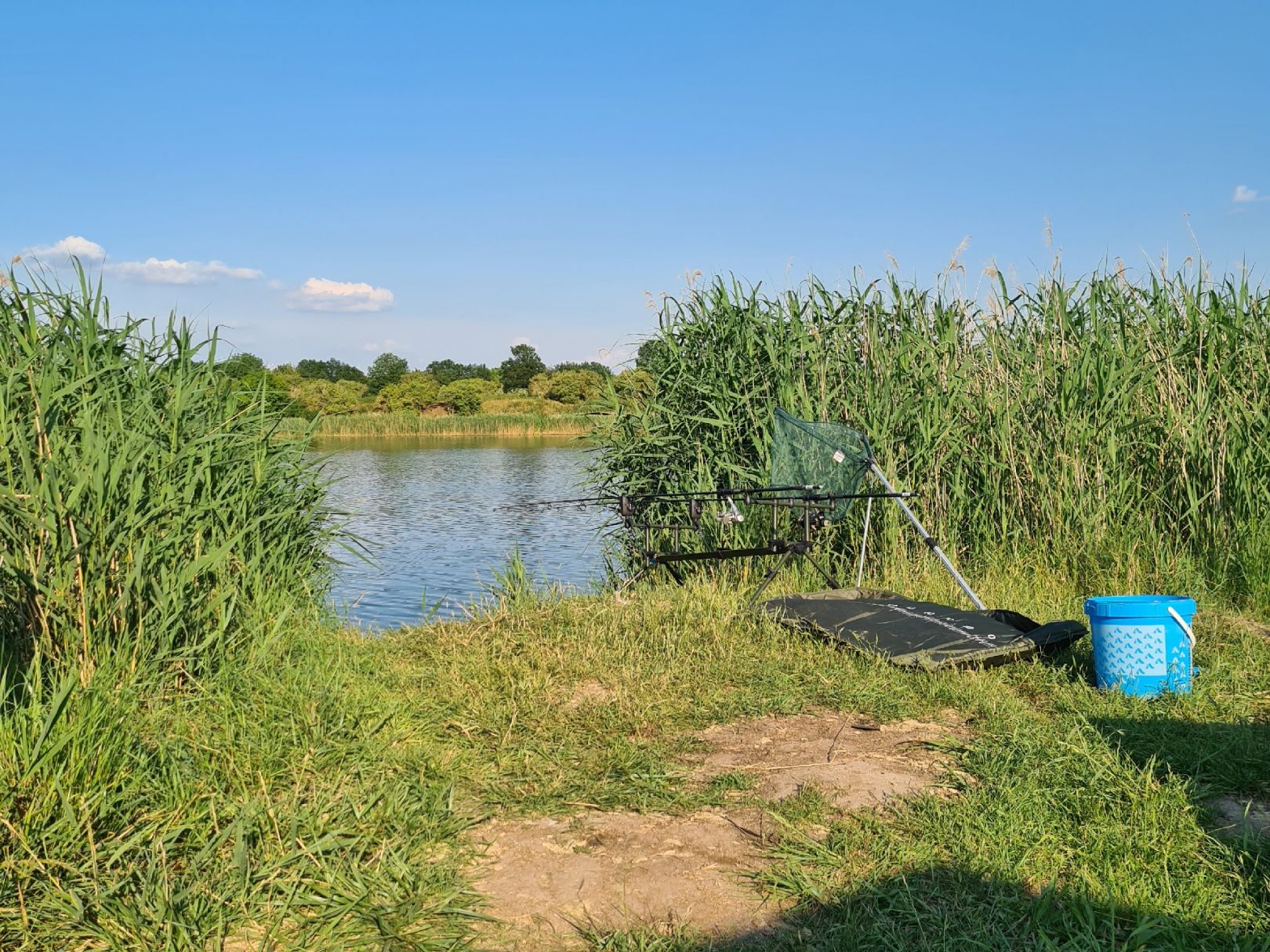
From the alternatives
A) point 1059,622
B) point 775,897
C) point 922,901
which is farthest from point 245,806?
point 1059,622

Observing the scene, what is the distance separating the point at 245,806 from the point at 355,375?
8958 centimetres

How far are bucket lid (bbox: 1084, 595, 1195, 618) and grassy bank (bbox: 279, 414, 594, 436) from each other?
129 ft

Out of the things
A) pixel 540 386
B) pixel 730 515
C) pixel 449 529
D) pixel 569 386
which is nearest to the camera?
pixel 730 515

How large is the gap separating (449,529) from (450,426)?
2946cm

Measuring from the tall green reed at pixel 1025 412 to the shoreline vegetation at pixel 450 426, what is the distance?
35.3m

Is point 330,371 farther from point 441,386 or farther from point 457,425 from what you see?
point 457,425

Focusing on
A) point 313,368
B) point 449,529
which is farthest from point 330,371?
point 449,529

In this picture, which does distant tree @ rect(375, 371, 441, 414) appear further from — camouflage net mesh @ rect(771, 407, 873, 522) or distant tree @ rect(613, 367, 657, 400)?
camouflage net mesh @ rect(771, 407, 873, 522)

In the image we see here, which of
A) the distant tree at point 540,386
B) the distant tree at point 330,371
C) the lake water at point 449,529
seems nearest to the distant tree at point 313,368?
the distant tree at point 330,371

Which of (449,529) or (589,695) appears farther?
(449,529)

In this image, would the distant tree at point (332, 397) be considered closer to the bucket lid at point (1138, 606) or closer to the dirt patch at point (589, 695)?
the dirt patch at point (589, 695)

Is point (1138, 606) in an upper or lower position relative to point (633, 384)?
lower

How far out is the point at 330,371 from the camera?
86188 millimetres

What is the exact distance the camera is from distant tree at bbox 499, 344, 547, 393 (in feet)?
272
